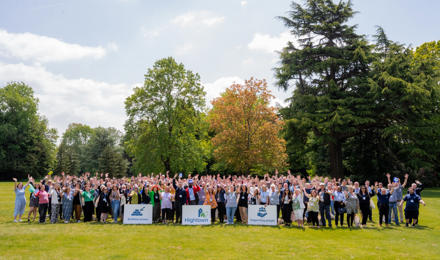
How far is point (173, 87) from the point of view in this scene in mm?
35375

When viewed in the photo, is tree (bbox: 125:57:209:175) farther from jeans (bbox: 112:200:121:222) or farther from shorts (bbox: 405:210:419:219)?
shorts (bbox: 405:210:419:219)

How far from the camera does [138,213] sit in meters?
15.0

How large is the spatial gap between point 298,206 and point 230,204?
3.19 meters

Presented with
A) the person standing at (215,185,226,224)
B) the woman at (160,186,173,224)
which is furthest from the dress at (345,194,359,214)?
the woman at (160,186,173,224)

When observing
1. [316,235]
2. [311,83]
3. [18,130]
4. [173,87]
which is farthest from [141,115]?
[18,130]

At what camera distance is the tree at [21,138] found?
166 feet

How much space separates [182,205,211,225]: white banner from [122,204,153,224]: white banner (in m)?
1.64

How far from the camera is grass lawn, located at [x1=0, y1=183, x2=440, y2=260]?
9.40m

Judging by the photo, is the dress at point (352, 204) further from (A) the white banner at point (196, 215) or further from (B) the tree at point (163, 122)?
(B) the tree at point (163, 122)

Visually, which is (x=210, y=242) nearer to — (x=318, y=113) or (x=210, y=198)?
(x=210, y=198)

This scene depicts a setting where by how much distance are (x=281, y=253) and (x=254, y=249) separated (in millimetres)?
932

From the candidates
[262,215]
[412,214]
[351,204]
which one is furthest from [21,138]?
[412,214]

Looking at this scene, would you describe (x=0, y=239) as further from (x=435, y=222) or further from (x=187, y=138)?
(x=187, y=138)

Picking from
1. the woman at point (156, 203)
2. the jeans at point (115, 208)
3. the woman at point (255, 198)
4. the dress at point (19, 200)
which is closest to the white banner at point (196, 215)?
the woman at point (156, 203)
